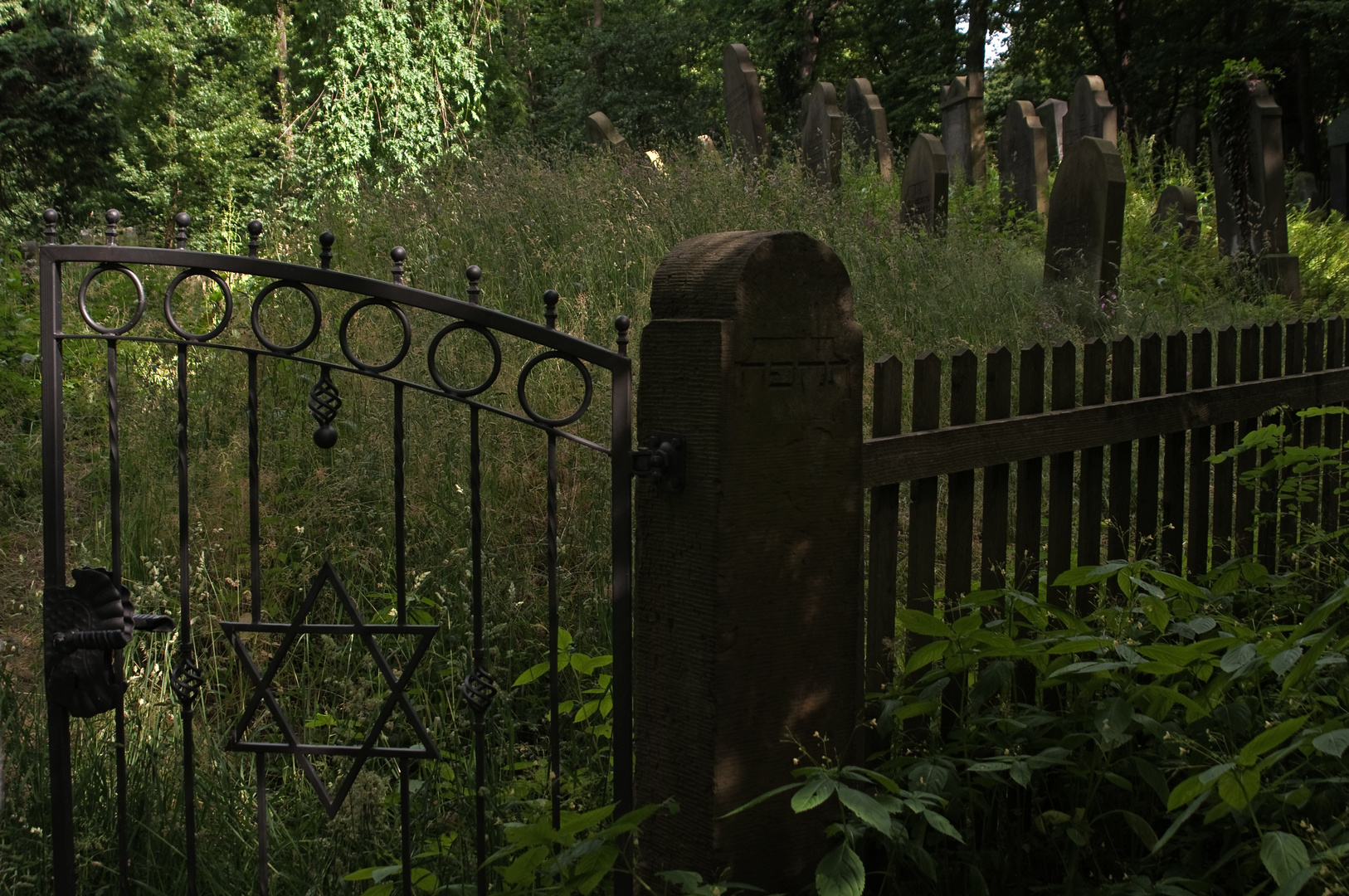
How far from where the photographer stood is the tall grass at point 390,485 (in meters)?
2.65

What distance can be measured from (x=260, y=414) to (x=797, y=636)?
339 cm

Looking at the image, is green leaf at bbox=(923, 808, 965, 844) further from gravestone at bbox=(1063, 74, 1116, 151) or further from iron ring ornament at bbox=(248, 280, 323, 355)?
gravestone at bbox=(1063, 74, 1116, 151)

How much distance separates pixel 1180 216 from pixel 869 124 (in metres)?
4.11

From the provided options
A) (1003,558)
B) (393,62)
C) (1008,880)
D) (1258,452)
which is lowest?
(1008,880)

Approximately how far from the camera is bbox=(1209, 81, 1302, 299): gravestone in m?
9.20

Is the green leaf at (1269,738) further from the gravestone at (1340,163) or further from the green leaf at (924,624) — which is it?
the gravestone at (1340,163)

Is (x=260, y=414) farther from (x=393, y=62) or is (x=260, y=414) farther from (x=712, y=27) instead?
(x=712, y=27)

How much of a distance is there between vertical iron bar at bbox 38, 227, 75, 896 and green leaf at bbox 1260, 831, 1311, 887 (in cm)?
213

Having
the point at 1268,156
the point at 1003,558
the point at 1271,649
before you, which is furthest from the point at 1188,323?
the point at 1271,649

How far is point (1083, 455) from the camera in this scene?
3.06 meters

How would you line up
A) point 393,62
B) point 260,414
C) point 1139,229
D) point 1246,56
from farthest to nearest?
1. point 1246,56
2. point 393,62
3. point 1139,229
4. point 260,414

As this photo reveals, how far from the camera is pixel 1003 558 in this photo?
8.88ft

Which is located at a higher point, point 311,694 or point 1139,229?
point 1139,229

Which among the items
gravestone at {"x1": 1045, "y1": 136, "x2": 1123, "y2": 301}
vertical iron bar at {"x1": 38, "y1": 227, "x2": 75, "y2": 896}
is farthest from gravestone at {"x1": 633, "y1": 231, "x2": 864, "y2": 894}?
gravestone at {"x1": 1045, "y1": 136, "x2": 1123, "y2": 301}
